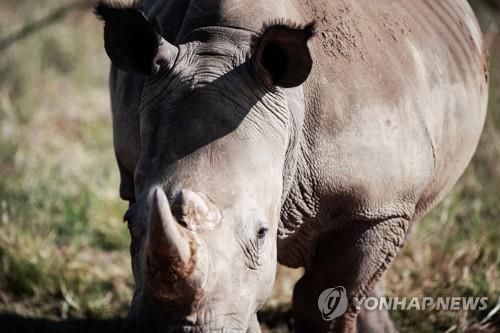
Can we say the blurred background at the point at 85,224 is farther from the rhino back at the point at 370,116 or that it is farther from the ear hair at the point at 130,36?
the ear hair at the point at 130,36

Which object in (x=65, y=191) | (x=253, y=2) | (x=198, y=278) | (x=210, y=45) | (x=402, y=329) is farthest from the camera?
(x=65, y=191)

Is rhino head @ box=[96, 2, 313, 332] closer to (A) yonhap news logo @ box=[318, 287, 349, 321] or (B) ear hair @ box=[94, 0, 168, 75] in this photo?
(B) ear hair @ box=[94, 0, 168, 75]

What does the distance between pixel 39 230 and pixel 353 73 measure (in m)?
3.09

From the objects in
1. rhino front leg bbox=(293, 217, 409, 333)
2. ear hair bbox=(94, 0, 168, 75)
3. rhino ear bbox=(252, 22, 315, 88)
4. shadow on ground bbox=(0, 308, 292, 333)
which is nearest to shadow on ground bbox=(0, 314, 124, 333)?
shadow on ground bbox=(0, 308, 292, 333)

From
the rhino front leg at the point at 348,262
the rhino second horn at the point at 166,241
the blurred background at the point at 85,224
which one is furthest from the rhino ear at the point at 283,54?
the blurred background at the point at 85,224

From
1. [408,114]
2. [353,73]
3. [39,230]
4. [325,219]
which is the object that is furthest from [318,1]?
[39,230]

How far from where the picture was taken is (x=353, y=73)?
3648 millimetres

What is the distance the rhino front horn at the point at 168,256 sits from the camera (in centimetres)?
262

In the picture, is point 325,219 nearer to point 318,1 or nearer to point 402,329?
point 318,1

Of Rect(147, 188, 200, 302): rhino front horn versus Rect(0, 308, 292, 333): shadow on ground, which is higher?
Rect(147, 188, 200, 302): rhino front horn

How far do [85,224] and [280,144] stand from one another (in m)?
3.33

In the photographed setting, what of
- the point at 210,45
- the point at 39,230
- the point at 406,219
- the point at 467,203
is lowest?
the point at 467,203

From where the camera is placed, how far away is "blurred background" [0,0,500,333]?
5180mm

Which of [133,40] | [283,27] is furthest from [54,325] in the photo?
[283,27]
